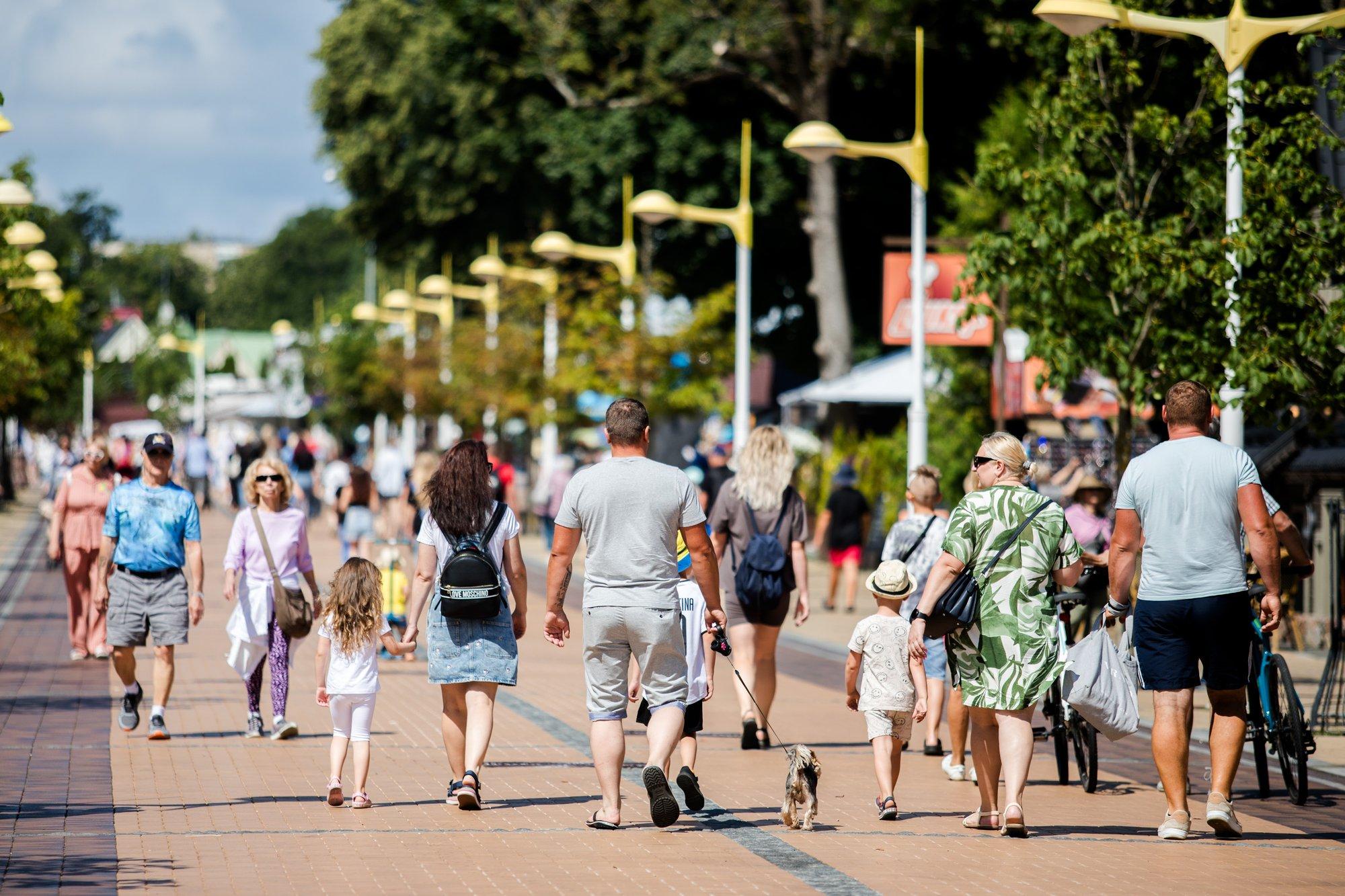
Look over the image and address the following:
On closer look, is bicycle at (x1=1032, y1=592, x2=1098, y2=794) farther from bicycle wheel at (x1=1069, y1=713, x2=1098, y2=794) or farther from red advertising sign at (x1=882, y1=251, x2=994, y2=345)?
red advertising sign at (x1=882, y1=251, x2=994, y2=345)

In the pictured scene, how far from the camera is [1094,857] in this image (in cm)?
743

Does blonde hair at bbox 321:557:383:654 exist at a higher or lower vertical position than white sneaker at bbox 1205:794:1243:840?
higher

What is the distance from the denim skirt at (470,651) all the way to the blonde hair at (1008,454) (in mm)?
2224

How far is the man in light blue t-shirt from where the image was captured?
25.6 ft

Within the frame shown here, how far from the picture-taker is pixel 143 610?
34.9ft

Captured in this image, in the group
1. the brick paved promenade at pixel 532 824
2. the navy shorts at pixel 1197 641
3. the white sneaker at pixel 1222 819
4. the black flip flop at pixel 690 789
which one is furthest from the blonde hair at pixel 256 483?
the white sneaker at pixel 1222 819

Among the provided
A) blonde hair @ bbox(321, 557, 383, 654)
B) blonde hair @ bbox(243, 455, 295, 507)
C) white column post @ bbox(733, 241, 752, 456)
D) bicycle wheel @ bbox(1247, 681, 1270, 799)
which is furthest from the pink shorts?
blonde hair @ bbox(321, 557, 383, 654)

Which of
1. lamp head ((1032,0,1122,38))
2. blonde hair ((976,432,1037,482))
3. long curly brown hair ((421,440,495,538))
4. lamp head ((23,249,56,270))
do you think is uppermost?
lamp head ((23,249,56,270))

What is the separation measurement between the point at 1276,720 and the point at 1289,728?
0.09m

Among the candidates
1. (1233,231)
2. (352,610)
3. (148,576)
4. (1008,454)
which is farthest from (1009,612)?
(1233,231)

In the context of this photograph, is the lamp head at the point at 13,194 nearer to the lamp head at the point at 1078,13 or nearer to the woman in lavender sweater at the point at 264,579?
the woman in lavender sweater at the point at 264,579

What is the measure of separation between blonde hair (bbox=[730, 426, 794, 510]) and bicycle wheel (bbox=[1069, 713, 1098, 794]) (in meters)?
2.14

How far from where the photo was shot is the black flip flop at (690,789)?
26.5 ft

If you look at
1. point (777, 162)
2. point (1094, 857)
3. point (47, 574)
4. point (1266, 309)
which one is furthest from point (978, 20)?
point (1094, 857)
